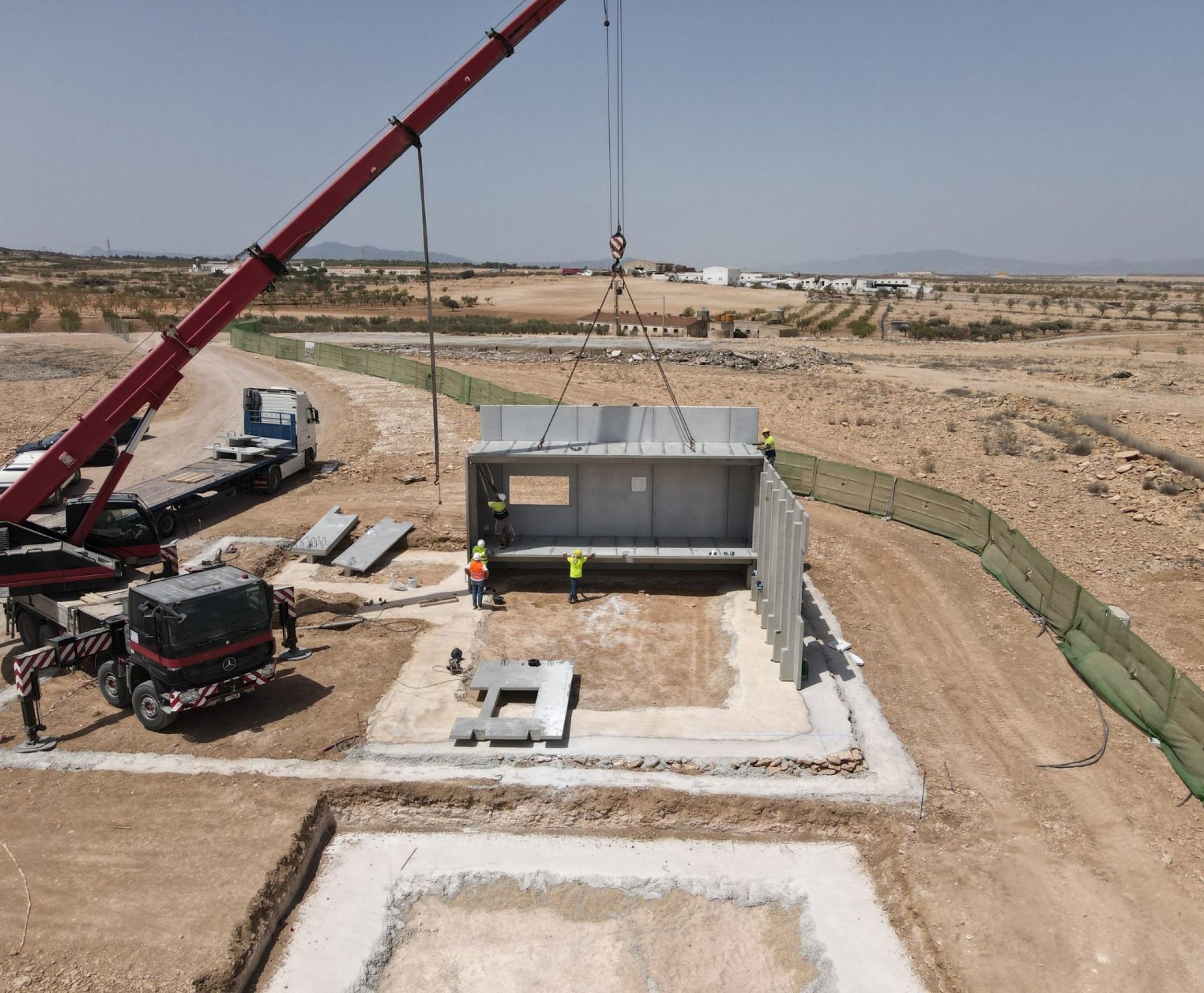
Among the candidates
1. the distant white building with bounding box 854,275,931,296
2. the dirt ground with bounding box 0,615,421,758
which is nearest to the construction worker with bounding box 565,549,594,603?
the dirt ground with bounding box 0,615,421,758

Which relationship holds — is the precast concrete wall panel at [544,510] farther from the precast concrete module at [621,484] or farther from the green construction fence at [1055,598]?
the green construction fence at [1055,598]

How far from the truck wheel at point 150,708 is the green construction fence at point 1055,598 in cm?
1475

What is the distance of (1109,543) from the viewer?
67.8ft

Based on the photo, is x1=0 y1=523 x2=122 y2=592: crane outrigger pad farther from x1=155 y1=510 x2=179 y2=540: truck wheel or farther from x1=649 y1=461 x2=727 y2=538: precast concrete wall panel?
x1=649 y1=461 x2=727 y2=538: precast concrete wall panel

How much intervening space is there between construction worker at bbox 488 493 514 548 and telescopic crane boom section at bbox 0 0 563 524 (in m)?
6.38

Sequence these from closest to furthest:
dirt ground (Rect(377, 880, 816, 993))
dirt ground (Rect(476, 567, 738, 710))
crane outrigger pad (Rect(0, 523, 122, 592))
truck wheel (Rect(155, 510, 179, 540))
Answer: dirt ground (Rect(377, 880, 816, 993)) → dirt ground (Rect(476, 567, 738, 710)) → crane outrigger pad (Rect(0, 523, 122, 592)) → truck wheel (Rect(155, 510, 179, 540))

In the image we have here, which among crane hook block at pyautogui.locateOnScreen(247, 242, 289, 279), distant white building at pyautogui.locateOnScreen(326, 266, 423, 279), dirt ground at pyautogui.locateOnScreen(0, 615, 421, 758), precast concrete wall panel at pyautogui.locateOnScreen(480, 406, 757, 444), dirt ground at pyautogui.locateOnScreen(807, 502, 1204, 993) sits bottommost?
dirt ground at pyautogui.locateOnScreen(807, 502, 1204, 993)

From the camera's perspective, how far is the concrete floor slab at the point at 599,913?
9.02 metres

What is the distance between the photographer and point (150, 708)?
40.9 feet

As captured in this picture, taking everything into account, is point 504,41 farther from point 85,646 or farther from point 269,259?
point 85,646

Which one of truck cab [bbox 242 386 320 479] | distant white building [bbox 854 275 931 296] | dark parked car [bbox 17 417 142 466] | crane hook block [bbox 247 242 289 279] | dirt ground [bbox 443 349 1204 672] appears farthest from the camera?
distant white building [bbox 854 275 931 296]

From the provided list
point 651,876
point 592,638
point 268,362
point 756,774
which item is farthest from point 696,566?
point 268,362

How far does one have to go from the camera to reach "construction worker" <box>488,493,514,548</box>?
712 inches

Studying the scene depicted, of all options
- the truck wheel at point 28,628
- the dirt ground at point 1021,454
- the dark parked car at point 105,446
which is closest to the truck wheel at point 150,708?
the truck wheel at point 28,628
